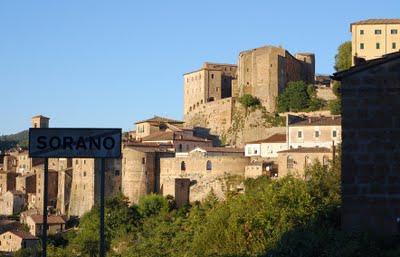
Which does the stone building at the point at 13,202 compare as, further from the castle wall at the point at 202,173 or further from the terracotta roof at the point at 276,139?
the terracotta roof at the point at 276,139

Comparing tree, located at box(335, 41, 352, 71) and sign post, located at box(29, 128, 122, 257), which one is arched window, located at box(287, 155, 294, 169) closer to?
tree, located at box(335, 41, 352, 71)

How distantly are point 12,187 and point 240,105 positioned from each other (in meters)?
25.7

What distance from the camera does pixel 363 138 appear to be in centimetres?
1669

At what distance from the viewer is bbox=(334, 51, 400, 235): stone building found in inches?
653

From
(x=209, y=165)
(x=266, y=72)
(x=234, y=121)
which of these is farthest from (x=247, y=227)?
(x=234, y=121)

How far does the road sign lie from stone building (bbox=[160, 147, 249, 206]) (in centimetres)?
4312

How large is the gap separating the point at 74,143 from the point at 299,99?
60035 millimetres

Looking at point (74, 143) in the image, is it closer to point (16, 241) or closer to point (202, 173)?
point (202, 173)

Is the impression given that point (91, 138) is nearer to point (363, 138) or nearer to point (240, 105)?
point (363, 138)

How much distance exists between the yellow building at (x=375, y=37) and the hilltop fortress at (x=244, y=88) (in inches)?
394

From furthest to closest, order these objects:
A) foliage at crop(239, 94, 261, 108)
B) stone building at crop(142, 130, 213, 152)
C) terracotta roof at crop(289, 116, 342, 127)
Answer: foliage at crop(239, 94, 261, 108) → stone building at crop(142, 130, 213, 152) → terracotta roof at crop(289, 116, 342, 127)

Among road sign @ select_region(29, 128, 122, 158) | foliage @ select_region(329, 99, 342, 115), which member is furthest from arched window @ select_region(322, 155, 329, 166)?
road sign @ select_region(29, 128, 122, 158)

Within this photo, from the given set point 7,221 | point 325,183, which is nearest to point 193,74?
point 7,221

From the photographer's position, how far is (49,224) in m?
62.8
